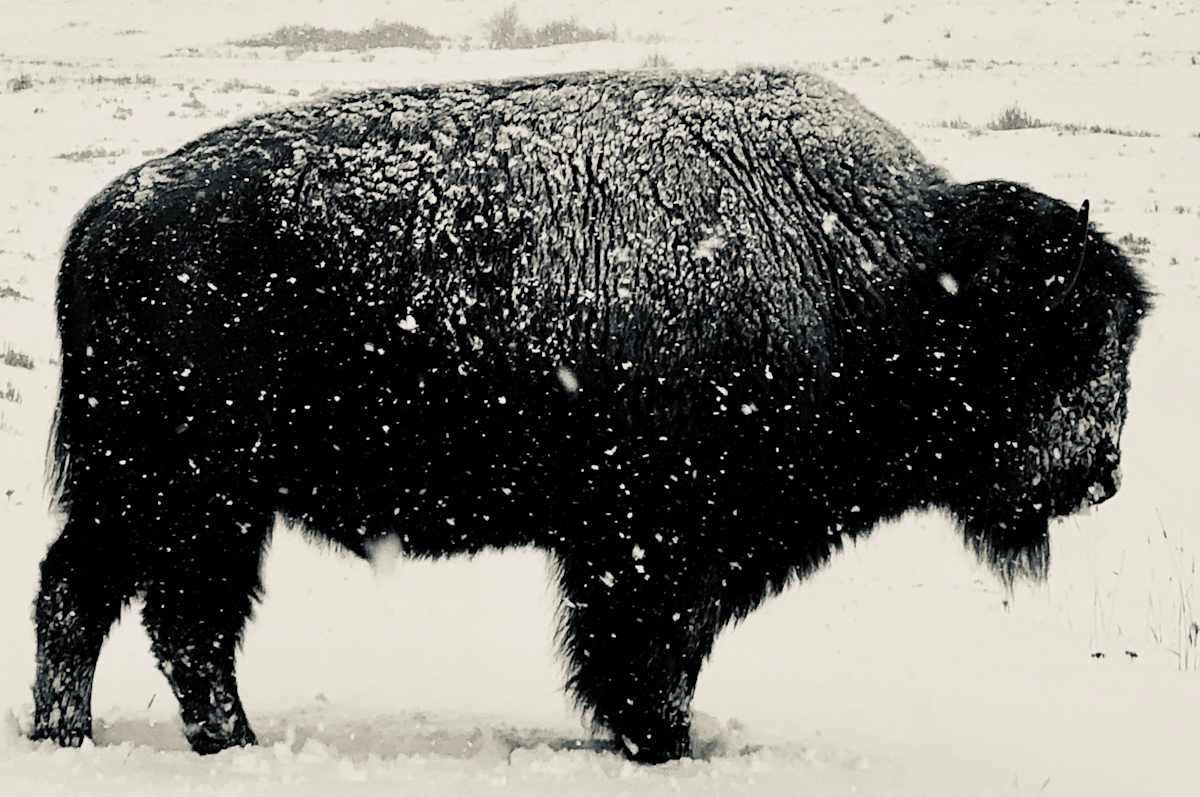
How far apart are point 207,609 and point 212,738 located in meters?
0.36

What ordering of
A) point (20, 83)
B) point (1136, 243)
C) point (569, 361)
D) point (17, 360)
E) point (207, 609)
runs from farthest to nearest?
point (20, 83) < point (1136, 243) < point (17, 360) < point (207, 609) < point (569, 361)

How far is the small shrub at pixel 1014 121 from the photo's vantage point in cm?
1647

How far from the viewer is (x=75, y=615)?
363 cm

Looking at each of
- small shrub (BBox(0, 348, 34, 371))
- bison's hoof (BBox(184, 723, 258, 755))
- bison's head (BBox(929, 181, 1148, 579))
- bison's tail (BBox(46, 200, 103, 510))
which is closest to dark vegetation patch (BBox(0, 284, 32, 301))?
small shrub (BBox(0, 348, 34, 371))

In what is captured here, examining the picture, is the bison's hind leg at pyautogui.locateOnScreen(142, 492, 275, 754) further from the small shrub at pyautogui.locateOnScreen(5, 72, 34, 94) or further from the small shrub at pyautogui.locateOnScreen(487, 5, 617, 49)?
the small shrub at pyautogui.locateOnScreen(487, 5, 617, 49)

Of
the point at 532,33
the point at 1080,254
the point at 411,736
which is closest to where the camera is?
the point at 1080,254

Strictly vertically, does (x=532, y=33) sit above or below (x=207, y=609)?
above

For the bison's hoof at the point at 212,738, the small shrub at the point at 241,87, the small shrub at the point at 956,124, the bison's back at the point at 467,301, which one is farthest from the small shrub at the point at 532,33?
the bison's hoof at the point at 212,738

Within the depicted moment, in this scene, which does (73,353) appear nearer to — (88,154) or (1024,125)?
(88,154)

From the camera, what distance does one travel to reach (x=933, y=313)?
362cm

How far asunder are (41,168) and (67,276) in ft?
40.9

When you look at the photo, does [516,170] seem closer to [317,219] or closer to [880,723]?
[317,219]

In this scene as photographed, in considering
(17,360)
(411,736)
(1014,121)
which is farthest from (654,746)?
(1014,121)

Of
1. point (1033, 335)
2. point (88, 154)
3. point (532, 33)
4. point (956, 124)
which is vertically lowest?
point (88, 154)
